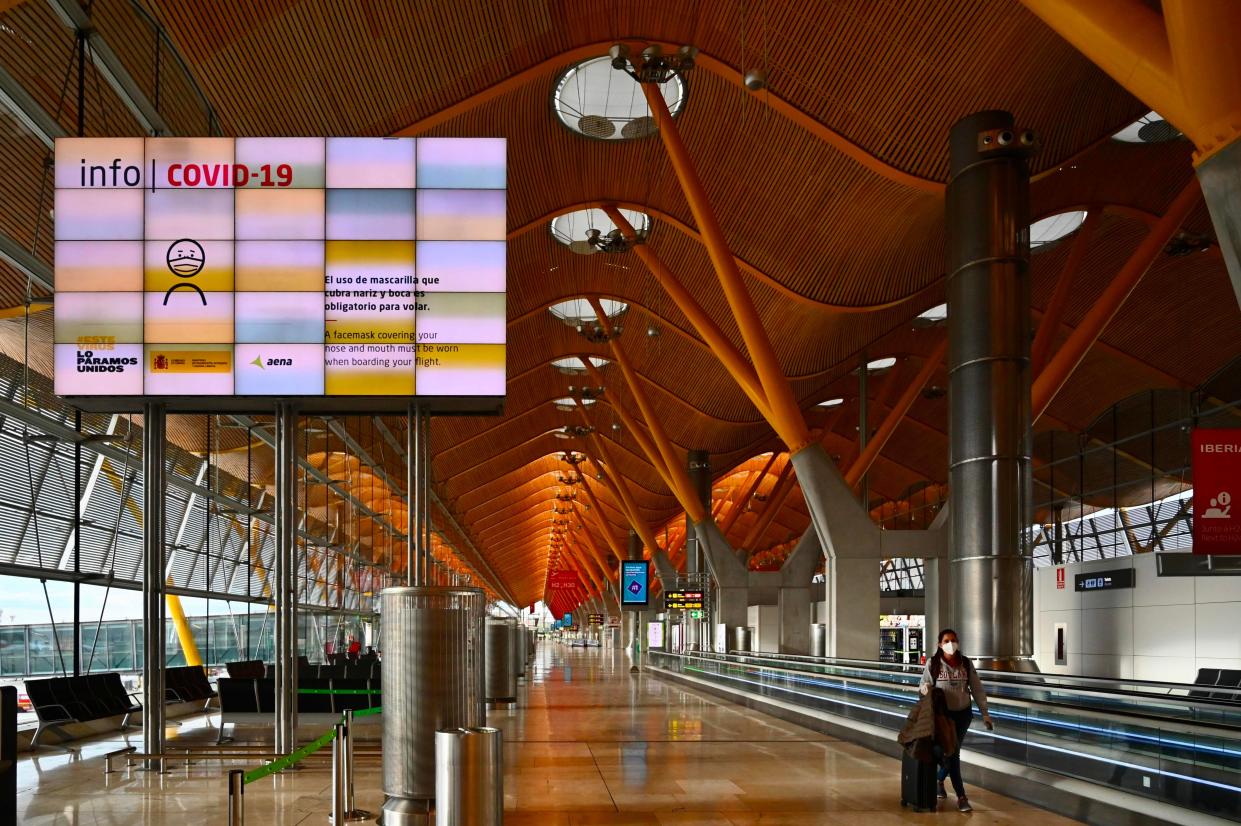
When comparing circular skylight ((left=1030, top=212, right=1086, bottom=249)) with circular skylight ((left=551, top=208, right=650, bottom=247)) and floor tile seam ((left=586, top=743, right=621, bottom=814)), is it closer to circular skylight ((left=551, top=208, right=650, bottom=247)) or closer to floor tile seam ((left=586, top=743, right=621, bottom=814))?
circular skylight ((left=551, top=208, right=650, bottom=247))

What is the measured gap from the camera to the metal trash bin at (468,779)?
7.11m

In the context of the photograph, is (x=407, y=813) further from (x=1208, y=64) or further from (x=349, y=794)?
(x=1208, y=64)

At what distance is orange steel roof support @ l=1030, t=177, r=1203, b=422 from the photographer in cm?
2188

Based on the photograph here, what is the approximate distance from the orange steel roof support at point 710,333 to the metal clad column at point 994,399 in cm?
666

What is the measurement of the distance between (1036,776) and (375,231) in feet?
26.3

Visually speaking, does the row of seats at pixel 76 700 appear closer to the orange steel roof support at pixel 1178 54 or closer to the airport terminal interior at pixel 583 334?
the airport terminal interior at pixel 583 334

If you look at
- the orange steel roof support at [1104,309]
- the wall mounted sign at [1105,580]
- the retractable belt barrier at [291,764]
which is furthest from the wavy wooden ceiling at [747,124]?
the retractable belt barrier at [291,764]

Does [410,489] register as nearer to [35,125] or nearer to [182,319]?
[182,319]

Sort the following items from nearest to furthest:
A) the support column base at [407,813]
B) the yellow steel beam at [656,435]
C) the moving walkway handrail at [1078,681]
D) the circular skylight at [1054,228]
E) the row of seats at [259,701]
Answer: the support column base at [407,813] < the moving walkway handrail at [1078,681] < the row of seats at [259,701] < the circular skylight at [1054,228] < the yellow steel beam at [656,435]

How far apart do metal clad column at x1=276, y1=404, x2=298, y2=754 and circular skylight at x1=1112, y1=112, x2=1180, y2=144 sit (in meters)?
19.4

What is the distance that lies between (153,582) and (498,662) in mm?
10514

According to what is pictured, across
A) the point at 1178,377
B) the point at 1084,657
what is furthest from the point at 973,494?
the point at 1178,377

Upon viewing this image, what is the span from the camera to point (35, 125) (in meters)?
13.9

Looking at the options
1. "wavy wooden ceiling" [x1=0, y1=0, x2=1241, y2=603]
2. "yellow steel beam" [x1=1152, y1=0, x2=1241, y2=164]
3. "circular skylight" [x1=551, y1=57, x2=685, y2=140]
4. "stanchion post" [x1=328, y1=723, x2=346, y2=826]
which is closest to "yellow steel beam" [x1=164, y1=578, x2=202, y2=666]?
"wavy wooden ceiling" [x1=0, y1=0, x2=1241, y2=603]
